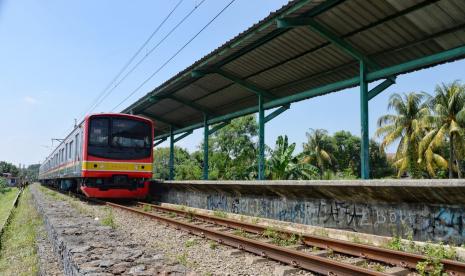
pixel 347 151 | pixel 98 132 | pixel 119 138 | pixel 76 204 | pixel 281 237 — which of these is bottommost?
pixel 281 237

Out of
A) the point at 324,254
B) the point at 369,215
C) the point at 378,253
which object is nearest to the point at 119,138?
the point at 369,215

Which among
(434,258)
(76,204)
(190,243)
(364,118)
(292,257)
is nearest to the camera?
(434,258)

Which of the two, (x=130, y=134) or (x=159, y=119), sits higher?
(x=159, y=119)

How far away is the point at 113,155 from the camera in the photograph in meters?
15.6

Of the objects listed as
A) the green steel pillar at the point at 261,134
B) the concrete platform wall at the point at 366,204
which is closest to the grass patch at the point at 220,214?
the concrete platform wall at the point at 366,204

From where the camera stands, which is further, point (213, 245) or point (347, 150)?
point (347, 150)

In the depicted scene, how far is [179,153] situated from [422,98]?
5540cm

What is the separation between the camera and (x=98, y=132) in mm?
15547

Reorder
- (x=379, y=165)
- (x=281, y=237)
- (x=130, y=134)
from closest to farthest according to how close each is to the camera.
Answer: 1. (x=281, y=237)
2. (x=130, y=134)
3. (x=379, y=165)

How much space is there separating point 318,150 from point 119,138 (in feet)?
156

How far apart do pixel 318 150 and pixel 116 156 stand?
1876 inches

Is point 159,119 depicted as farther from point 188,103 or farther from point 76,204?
point 76,204

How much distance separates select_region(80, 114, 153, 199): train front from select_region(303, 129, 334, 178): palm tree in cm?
4358

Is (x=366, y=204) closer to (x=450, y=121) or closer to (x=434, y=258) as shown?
(x=434, y=258)
